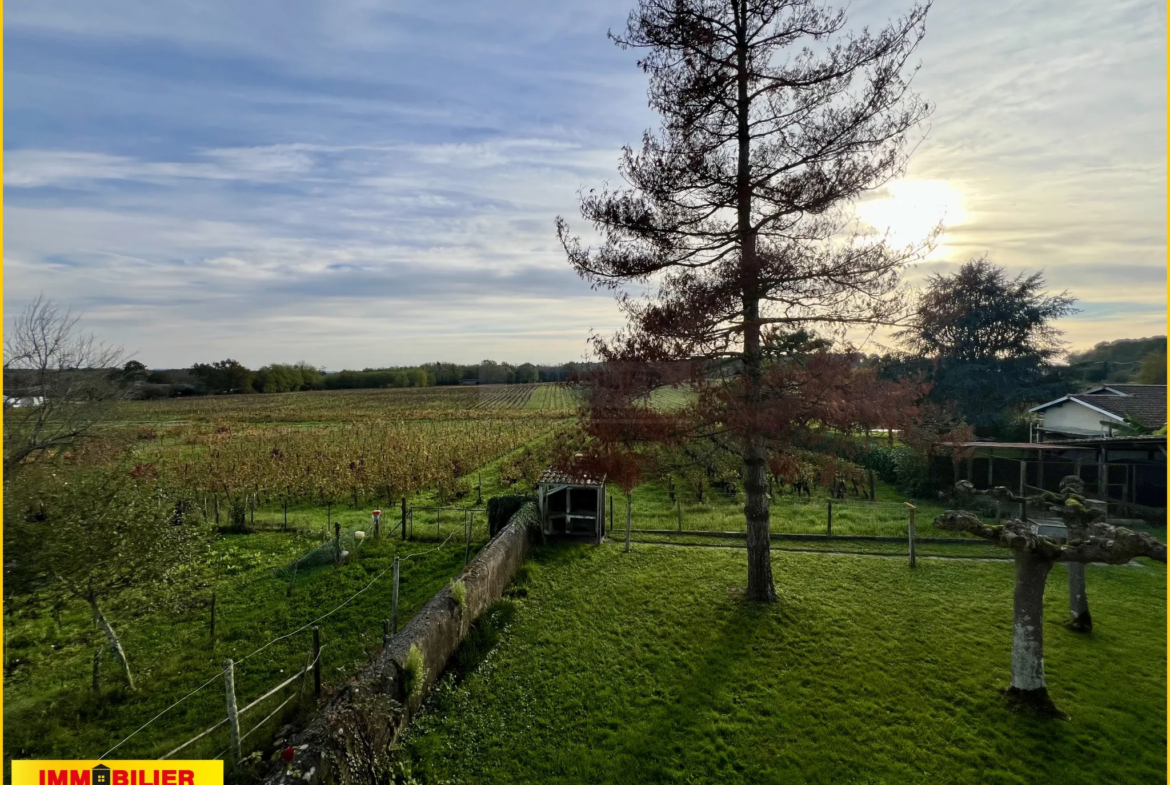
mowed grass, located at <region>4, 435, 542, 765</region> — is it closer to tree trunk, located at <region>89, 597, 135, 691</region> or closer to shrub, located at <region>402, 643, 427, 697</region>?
tree trunk, located at <region>89, 597, 135, 691</region>

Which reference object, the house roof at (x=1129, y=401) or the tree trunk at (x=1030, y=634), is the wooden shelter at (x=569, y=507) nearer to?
the tree trunk at (x=1030, y=634)

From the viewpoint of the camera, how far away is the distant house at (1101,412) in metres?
16.6

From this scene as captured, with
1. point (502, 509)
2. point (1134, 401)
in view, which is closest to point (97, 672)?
point (502, 509)

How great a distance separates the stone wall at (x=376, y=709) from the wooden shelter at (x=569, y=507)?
3.58m

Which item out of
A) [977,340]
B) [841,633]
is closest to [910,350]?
[841,633]

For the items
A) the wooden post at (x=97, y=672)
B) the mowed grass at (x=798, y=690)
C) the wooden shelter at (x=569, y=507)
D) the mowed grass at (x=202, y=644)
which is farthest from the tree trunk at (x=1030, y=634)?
the wooden post at (x=97, y=672)

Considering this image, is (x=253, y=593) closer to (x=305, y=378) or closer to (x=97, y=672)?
(x=97, y=672)

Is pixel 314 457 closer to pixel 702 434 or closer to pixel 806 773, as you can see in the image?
pixel 702 434

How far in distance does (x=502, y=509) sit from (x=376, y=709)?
7580 mm

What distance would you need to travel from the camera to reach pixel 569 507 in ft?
39.8

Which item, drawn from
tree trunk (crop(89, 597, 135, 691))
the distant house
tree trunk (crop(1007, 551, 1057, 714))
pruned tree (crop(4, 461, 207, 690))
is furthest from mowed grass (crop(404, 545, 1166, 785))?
the distant house

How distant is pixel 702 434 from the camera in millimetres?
8188

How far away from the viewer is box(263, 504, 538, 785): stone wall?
4.35 m

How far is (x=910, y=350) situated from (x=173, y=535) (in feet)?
41.9
